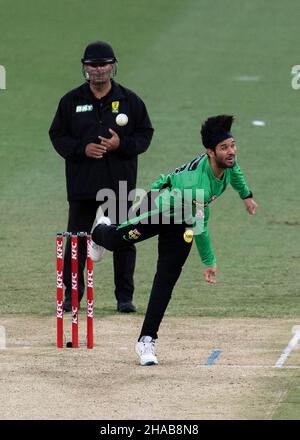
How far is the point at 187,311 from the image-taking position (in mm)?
12555

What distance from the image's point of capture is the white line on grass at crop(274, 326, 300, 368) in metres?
10.4

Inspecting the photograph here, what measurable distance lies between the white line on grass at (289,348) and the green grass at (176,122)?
838 mm

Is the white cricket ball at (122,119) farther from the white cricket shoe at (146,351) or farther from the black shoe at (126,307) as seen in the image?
the white cricket shoe at (146,351)

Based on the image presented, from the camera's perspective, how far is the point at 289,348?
1086 cm

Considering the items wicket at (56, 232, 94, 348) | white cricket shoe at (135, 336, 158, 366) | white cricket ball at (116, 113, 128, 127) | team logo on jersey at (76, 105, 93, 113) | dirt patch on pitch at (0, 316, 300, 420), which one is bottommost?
dirt patch on pitch at (0, 316, 300, 420)

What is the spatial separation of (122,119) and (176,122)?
887 cm

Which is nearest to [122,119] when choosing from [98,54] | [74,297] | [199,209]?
[98,54]

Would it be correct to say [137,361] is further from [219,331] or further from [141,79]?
[141,79]

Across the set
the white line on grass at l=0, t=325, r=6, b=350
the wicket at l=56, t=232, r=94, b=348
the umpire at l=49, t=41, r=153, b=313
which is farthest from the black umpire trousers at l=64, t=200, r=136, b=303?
the wicket at l=56, t=232, r=94, b=348

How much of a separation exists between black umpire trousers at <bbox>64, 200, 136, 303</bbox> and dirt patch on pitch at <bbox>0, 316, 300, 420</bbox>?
39cm

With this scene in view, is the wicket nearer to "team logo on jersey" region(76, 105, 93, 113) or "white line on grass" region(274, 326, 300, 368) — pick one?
"white line on grass" region(274, 326, 300, 368)

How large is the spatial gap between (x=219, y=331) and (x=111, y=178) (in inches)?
68.8

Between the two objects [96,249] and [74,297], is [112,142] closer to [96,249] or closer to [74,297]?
[96,249]

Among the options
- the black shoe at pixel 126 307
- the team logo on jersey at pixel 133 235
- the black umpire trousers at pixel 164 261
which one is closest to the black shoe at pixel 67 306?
the black shoe at pixel 126 307
